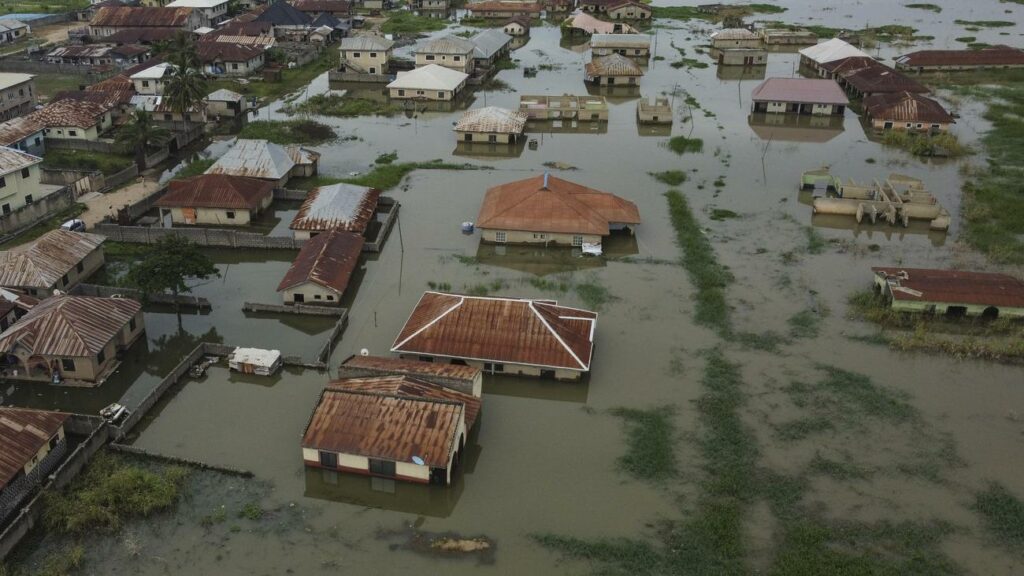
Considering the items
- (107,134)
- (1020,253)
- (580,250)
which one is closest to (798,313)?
(580,250)

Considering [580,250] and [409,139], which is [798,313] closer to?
[580,250]

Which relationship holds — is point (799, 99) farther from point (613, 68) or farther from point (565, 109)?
point (565, 109)

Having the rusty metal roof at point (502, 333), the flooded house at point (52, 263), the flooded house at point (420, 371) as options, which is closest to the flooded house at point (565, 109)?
the rusty metal roof at point (502, 333)

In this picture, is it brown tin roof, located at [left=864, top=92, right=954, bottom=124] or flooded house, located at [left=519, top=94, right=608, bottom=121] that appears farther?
flooded house, located at [left=519, top=94, right=608, bottom=121]

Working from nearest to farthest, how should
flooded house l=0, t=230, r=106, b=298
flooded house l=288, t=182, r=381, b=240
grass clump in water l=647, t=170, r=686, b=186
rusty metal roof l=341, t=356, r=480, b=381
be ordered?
1. rusty metal roof l=341, t=356, r=480, b=381
2. flooded house l=0, t=230, r=106, b=298
3. flooded house l=288, t=182, r=381, b=240
4. grass clump in water l=647, t=170, r=686, b=186

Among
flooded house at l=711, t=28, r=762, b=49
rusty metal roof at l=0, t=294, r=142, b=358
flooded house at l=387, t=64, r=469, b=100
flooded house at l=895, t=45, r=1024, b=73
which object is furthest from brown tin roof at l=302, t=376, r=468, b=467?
flooded house at l=711, t=28, r=762, b=49

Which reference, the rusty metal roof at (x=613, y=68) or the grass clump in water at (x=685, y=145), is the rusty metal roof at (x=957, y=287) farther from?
the rusty metal roof at (x=613, y=68)

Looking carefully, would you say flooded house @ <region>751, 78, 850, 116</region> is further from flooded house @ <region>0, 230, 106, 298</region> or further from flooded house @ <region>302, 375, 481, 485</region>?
flooded house @ <region>0, 230, 106, 298</region>
